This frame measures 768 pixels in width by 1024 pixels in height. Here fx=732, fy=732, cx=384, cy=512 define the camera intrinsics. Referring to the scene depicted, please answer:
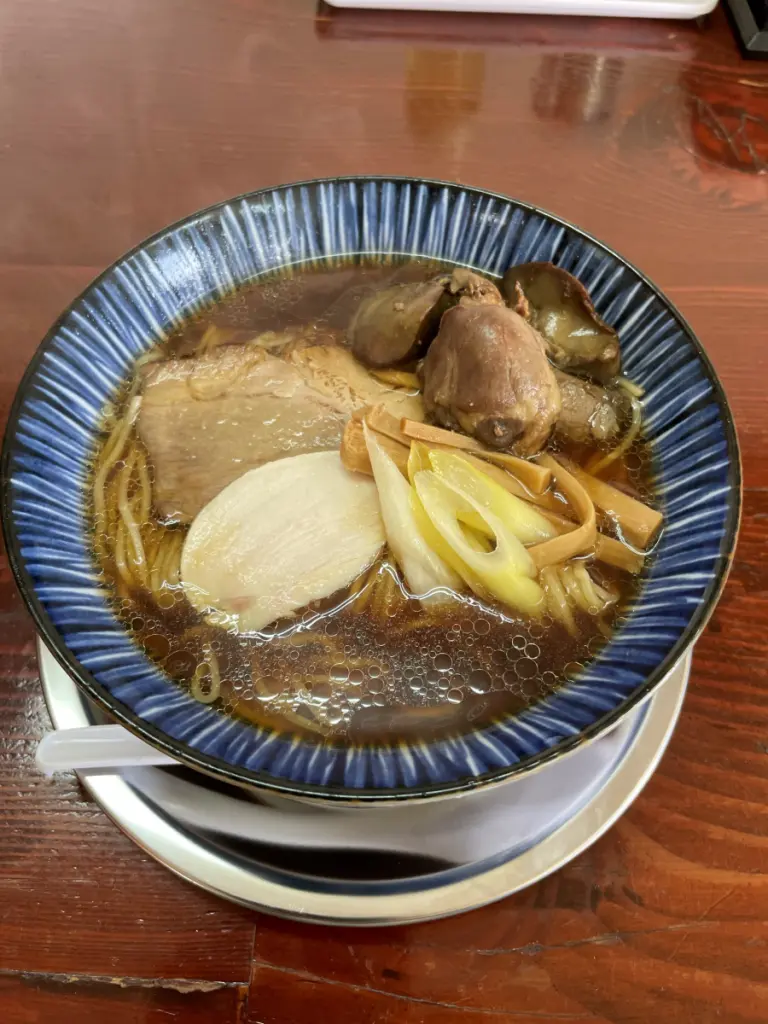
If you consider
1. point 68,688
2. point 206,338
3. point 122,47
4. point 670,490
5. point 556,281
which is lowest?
point 68,688

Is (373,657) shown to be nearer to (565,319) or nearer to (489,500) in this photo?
(489,500)

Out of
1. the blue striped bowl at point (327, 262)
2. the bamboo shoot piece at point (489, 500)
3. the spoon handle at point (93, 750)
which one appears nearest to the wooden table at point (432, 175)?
the spoon handle at point (93, 750)

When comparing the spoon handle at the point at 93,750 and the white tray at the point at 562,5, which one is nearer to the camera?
the spoon handle at the point at 93,750

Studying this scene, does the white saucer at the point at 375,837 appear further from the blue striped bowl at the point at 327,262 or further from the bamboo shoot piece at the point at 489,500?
the bamboo shoot piece at the point at 489,500

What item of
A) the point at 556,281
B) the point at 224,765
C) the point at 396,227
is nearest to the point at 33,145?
the point at 396,227

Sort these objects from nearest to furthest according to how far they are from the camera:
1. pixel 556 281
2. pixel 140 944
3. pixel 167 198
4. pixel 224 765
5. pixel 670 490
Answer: pixel 224 765 < pixel 140 944 < pixel 670 490 < pixel 556 281 < pixel 167 198

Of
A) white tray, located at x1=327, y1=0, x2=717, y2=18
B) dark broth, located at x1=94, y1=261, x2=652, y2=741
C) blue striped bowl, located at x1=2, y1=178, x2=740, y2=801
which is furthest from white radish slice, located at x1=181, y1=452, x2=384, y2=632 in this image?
white tray, located at x1=327, y1=0, x2=717, y2=18

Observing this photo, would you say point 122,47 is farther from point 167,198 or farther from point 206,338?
point 206,338
